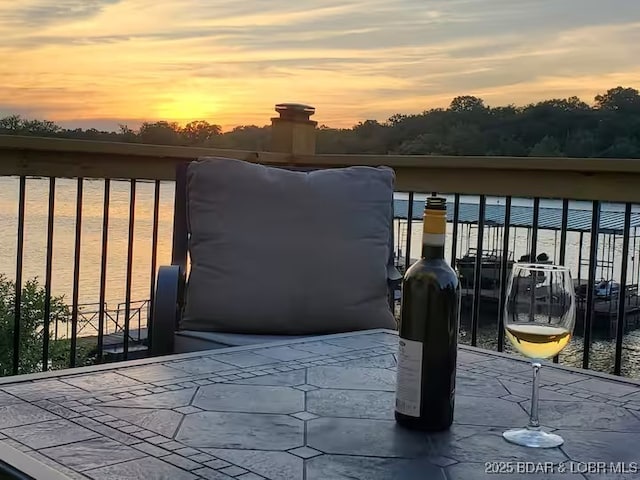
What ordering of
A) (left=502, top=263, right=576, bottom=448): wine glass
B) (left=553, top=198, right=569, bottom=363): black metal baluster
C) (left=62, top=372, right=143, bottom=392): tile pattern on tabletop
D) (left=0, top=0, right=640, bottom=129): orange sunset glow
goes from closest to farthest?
(left=502, top=263, right=576, bottom=448): wine glass, (left=62, top=372, right=143, bottom=392): tile pattern on tabletop, (left=553, top=198, right=569, bottom=363): black metal baluster, (left=0, top=0, right=640, bottom=129): orange sunset glow

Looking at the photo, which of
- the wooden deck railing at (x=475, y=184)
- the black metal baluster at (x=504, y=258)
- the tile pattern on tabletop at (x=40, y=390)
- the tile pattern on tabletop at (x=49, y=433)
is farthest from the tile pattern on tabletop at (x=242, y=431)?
the black metal baluster at (x=504, y=258)

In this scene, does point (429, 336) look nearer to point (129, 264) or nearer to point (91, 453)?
point (91, 453)

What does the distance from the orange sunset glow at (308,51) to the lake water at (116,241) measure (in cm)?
139

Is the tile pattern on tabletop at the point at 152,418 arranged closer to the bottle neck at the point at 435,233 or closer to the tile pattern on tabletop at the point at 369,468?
the tile pattern on tabletop at the point at 369,468

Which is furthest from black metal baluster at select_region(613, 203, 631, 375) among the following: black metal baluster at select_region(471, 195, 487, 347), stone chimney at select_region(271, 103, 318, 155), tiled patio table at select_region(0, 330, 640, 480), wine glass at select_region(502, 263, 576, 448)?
wine glass at select_region(502, 263, 576, 448)

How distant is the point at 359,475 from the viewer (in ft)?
3.01

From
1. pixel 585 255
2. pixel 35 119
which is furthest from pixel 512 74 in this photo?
pixel 35 119

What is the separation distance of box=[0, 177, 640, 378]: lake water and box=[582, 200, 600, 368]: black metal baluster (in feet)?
0.13

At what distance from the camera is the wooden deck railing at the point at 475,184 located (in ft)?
9.16

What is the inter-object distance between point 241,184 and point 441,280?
1.53 metres

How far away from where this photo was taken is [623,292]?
2.89 metres

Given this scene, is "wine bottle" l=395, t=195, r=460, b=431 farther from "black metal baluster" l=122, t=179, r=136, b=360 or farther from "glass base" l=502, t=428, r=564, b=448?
"black metal baluster" l=122, t=179, r=136, b=360

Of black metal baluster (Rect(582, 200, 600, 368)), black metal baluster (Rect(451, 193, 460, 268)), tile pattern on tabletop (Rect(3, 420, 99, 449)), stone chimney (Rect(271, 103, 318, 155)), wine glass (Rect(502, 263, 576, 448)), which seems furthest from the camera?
stone chimney (Rect(271, 103, 318, 155))

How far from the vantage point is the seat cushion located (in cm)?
245
